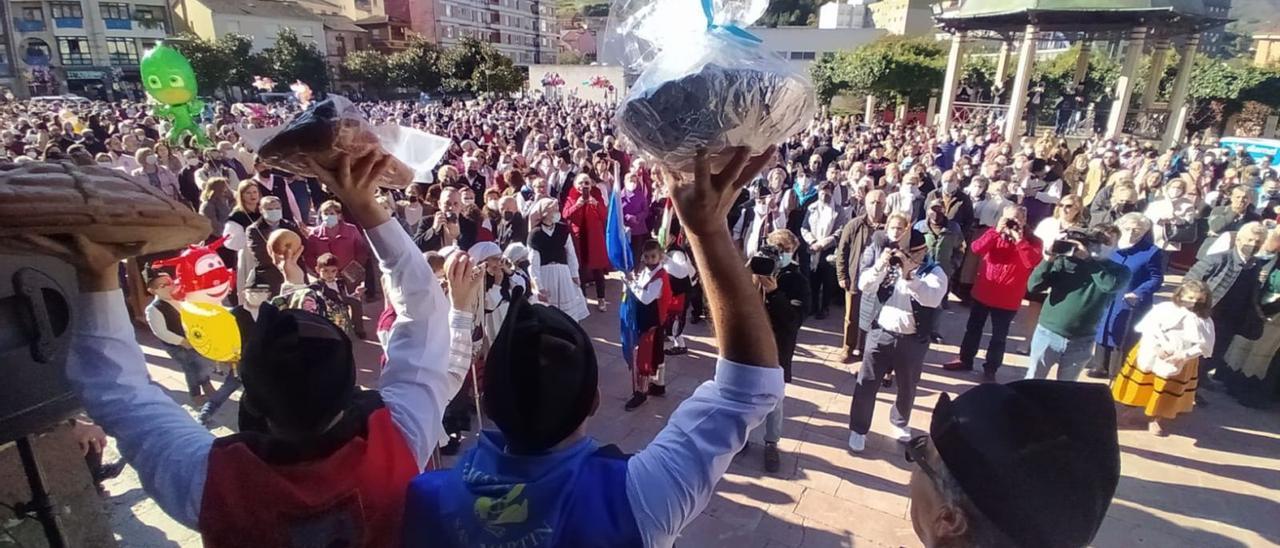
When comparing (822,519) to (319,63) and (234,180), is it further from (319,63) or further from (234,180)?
(319,63)

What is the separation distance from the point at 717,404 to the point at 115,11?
68.9 metres

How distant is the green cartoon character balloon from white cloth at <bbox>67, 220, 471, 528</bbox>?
14.9 m

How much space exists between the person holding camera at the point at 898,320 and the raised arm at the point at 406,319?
372 cm

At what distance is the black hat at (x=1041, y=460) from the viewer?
4.30 feet

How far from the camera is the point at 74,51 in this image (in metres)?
51.7

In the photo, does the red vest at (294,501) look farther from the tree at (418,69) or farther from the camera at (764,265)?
the tree at (418,69)

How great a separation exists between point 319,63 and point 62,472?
163ft

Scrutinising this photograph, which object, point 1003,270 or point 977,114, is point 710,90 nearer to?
point 1003,270

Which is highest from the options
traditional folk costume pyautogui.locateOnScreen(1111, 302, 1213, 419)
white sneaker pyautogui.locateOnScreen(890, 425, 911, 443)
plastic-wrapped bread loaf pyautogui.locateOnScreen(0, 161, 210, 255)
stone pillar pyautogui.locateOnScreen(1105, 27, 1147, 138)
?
stone pillar pyautogui.locateOnScreen(1105, 27, 1147, 138)

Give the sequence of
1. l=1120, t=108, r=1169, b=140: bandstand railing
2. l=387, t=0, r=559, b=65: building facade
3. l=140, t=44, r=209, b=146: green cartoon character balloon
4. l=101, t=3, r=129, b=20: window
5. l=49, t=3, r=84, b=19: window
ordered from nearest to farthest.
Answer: l=140, t=44, r=209, b=146: green cartoon character balloon
l=1120, t=108, r=1169, b=140: bandstand railing
l=49, t=3, r=84, b=19: window
l=101, t=3, r=129, b=20: window
l=387, t=0, r=559, b=65: building facade

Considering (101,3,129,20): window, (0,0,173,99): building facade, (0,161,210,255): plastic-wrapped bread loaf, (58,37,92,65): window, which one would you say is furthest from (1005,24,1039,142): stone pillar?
(58,37,92,65): window

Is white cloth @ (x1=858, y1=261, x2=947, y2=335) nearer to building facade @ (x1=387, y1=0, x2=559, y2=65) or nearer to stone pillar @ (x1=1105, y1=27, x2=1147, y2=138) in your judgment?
stone pillar @ (x1=1105, y1=27, x2=1147, y2=138)

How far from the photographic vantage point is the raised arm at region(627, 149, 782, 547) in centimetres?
130

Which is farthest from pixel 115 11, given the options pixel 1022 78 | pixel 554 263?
pixel 554 263
